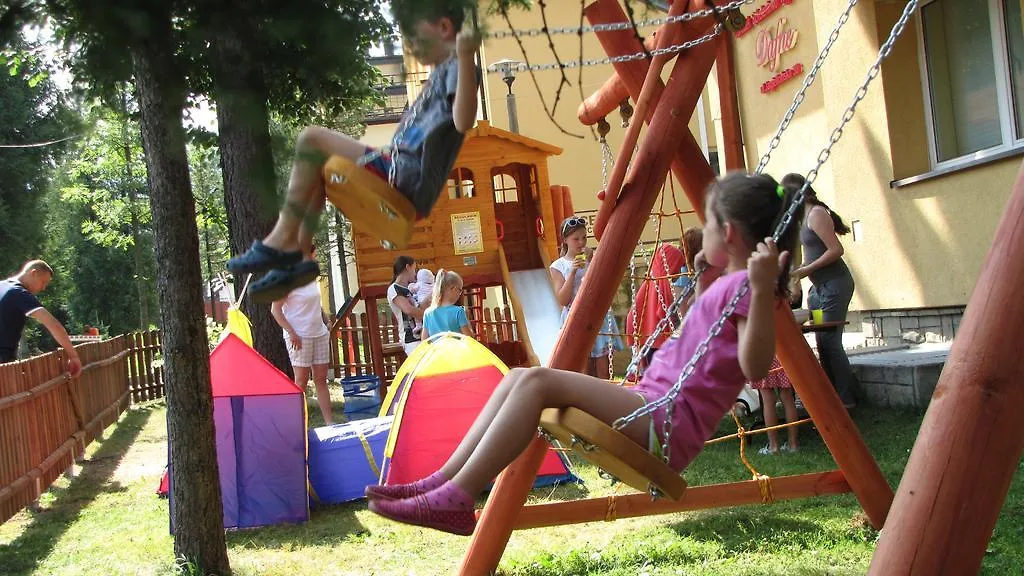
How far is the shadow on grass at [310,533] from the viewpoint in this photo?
5.48 m

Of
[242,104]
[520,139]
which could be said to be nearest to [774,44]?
[520,139]

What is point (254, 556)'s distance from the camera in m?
5.22

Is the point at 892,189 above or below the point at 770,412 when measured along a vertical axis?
above

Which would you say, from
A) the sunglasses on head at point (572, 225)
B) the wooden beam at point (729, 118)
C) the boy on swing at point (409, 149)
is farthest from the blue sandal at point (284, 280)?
the sunglasses on head at point (572, 225)

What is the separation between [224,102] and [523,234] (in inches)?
538

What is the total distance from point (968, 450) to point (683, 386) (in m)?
0.95

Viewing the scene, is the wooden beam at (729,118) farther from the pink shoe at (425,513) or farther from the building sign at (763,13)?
the building sign at (763,13)

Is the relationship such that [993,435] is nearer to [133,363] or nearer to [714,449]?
[714,449]

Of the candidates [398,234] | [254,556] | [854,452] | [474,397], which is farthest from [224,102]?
[474,397]

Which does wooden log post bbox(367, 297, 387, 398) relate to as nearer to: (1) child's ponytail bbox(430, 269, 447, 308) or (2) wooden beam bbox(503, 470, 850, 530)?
(1) child's ponytail bbox(430, 269, 447, 308)

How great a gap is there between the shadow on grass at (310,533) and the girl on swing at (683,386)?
111 inches

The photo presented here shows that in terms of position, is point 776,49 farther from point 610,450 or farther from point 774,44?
point 610,450

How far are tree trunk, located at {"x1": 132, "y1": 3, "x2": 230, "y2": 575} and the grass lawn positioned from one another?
0.24 m

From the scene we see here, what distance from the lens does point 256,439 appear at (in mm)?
6008
